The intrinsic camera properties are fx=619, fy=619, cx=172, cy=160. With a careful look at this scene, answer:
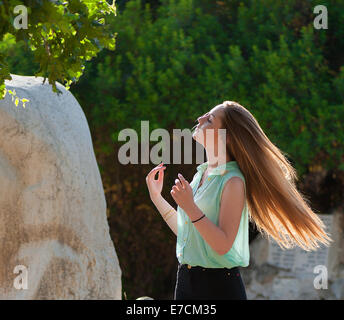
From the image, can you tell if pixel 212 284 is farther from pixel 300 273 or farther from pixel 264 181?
pixel 300 273

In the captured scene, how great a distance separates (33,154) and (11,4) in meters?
2.24

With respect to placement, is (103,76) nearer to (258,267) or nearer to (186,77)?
(186,77)

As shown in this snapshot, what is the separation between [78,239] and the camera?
445 centimetres

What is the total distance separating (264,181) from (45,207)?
1.95 meters

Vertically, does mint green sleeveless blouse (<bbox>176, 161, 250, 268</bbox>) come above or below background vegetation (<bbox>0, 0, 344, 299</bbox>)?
below

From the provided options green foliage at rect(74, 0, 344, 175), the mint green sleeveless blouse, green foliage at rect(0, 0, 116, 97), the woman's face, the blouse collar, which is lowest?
the mint green sleeveless blouse

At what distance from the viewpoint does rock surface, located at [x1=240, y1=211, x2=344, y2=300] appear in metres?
7.38

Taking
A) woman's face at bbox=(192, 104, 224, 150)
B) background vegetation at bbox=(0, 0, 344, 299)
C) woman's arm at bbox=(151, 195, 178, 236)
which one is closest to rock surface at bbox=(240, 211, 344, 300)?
background vegetation at bbox=(0, 0, 344, 299)

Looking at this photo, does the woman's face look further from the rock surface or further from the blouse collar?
the rock surface

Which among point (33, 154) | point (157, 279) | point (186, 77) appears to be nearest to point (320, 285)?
point (157, 279)

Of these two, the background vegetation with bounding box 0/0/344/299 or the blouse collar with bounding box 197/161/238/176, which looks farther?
the background vegetation with bounding box 0/0/344/299

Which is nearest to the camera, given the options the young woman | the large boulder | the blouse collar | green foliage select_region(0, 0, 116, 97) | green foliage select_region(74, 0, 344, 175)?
green foliage select_region(0, 0, 116, 97)

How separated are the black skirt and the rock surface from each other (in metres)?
4.70

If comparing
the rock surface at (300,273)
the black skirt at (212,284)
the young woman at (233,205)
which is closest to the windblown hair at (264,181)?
the young woman at (233,205)
